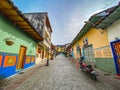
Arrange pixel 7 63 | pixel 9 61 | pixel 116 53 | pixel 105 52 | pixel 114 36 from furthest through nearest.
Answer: pixel 105 52
pixel 116 53
pixel 114 36
pixel 9 61
pixel 7 63

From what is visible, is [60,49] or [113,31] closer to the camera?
[113,31]

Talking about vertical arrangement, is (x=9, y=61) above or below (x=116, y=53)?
below

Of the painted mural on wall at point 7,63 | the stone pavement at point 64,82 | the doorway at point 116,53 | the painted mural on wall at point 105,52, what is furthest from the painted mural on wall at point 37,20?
the doorway at point 116,53

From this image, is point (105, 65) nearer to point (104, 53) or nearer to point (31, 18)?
point (104, 53)

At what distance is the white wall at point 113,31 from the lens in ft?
17.3

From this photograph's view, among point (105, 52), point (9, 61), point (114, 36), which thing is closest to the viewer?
point (9, 61)

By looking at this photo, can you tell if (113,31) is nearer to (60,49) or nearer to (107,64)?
(107,64)

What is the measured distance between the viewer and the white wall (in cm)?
528

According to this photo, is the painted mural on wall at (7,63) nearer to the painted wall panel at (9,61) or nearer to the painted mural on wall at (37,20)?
the painted wall panel at (9,61)

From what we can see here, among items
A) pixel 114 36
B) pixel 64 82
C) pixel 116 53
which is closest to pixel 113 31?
pixel 114 36

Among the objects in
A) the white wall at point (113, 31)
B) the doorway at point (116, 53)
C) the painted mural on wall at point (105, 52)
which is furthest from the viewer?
the painted mural on wall at point (105, 52)

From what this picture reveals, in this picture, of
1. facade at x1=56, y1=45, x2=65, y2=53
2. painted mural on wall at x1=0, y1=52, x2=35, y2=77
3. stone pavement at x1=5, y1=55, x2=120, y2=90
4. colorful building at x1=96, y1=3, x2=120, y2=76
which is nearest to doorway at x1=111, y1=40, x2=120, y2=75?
colorful building at x1=96, y1=3, x2=120, y2=76

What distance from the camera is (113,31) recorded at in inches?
223

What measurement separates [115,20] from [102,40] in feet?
6.97
